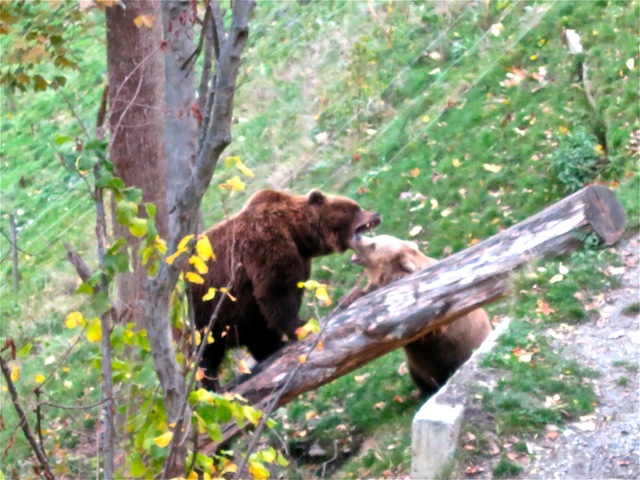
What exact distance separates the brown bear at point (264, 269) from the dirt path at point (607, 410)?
224 cm

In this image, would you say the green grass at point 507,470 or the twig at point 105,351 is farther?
the green grass at point 507,470

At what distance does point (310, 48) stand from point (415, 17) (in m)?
2.30

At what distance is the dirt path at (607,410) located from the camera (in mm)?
6477

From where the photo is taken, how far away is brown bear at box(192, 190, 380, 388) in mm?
7957

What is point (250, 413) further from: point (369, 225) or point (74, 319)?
point (369, 225)

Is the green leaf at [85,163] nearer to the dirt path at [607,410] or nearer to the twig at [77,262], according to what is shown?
the twig at [77,262]

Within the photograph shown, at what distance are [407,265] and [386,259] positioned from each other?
306 mm

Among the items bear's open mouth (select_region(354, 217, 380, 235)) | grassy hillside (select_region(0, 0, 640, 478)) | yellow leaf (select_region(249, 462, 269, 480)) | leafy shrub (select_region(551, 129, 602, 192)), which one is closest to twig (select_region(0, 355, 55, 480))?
yellow leaf (select_region(249, 462, 269, 480))

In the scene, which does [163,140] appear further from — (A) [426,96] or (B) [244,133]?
(B) [244,133]

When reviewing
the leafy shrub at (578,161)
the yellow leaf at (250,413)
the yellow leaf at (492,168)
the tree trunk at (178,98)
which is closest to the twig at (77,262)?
the yellow leaf at (250,413)

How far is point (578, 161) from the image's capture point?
11.0m

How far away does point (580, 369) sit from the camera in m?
7.33

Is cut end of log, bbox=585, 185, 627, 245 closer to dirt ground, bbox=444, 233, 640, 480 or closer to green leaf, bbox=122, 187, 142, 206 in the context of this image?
dirt ground, bbox=444, 233, 640, 480

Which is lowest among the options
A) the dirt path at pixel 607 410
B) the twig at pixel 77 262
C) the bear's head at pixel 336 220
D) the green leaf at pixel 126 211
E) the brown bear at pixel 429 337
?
the dirt path at pixel 607 410
